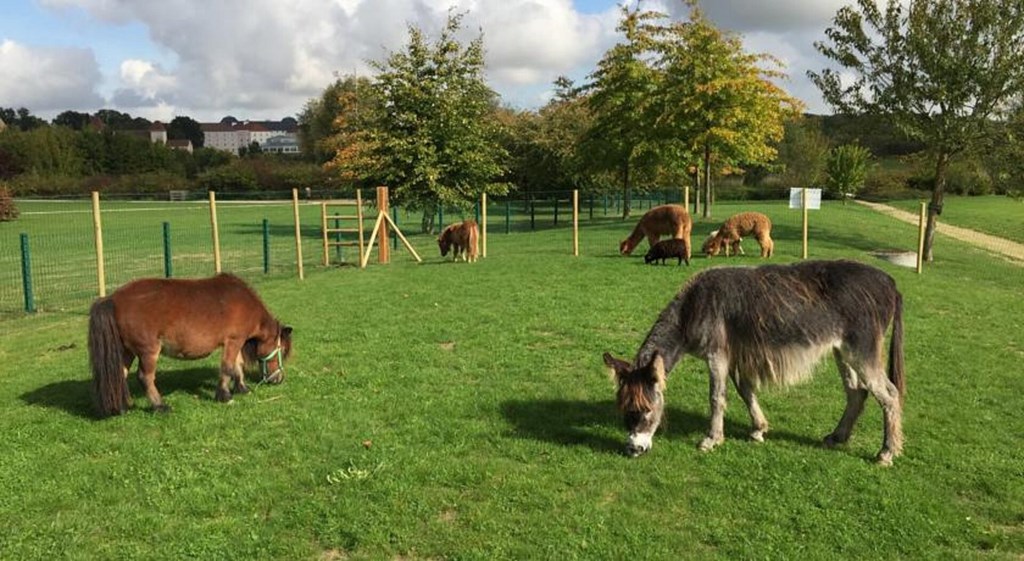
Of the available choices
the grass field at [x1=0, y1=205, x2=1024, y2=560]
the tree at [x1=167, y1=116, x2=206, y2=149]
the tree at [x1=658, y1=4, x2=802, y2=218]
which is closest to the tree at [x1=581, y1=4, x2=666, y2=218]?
the tree at [x1=658, y1=4, x2=802, y2=218]

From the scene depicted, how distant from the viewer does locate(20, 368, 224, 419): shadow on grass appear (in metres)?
6.24

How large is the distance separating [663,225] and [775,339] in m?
12.3

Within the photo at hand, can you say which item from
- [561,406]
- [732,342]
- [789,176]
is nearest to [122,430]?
[561,406]

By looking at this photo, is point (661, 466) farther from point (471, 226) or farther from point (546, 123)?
point (546, 123)

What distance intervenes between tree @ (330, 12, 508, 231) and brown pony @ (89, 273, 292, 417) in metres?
18.8

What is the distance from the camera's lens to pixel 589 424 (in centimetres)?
578

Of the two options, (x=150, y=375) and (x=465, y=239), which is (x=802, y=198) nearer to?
(x=465, y=239)

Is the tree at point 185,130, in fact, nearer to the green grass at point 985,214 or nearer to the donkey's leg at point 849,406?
the green grass at point 985,214

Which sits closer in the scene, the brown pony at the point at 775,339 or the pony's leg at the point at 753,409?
the brown pony at the point at 775,339

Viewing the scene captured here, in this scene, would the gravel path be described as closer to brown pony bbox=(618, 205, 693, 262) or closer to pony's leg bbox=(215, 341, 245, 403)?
brown pony bbox=(618, 205, 693, 262)

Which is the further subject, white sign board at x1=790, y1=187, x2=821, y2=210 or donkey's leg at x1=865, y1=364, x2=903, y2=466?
white sign board at x1=790, y1=187, x2=821, y2=210

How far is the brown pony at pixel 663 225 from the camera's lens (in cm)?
1652

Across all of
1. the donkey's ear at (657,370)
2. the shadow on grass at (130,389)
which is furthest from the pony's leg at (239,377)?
the donkey's ear at (657,370)

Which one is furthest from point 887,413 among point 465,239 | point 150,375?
point 465,239
